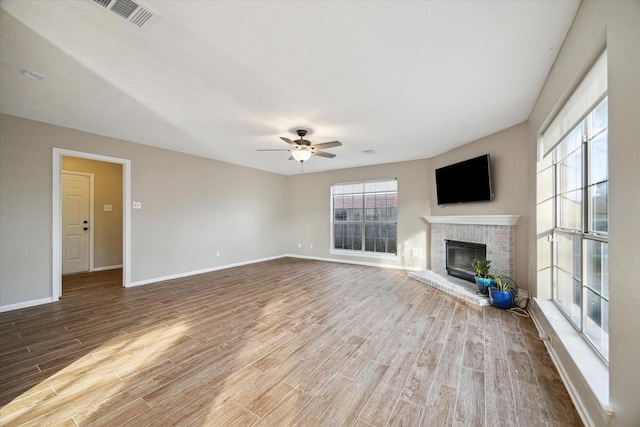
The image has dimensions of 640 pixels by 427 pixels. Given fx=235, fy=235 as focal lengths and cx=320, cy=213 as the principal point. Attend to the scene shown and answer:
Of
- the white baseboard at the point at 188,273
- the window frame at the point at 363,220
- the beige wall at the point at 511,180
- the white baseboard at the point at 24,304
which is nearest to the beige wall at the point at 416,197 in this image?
the beige wall at the point at 511,180

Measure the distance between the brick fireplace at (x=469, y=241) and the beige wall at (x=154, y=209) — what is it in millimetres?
4467

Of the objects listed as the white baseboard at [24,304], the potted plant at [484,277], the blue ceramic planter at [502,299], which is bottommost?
the white baseboard at [24,304]

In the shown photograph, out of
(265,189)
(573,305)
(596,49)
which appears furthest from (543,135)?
(265,189)

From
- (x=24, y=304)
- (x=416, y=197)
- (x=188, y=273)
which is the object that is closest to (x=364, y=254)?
(x=416, y=197)

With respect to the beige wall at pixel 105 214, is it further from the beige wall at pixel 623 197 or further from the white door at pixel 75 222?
the beige wall at pixel 623 197

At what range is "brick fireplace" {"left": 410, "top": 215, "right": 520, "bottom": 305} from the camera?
365cm

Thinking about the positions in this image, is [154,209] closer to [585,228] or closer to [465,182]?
[465,182]

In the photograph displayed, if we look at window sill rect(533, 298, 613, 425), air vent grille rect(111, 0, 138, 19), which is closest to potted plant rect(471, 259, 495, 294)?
window sill rect(533, 298, 613, 425)

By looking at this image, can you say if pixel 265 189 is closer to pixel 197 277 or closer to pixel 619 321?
pixel 197 277

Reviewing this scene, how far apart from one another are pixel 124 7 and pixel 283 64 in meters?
1.15

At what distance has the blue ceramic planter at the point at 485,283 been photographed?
3.53m

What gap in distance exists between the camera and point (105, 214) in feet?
19.3

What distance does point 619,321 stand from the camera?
1153mm

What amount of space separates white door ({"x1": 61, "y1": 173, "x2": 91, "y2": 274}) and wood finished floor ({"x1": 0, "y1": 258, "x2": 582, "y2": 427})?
8.21 feet
